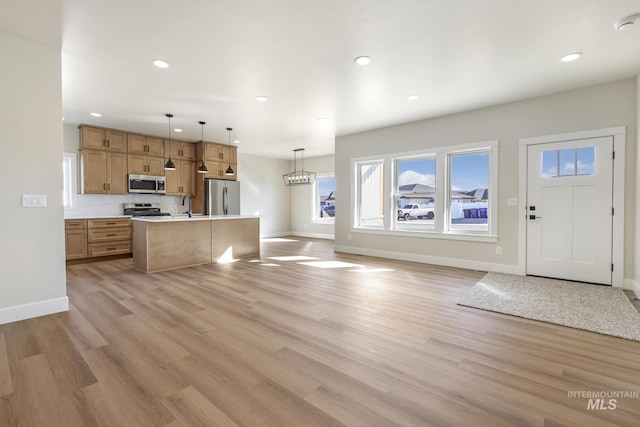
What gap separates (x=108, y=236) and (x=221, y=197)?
101 inches

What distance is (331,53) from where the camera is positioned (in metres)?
3.10

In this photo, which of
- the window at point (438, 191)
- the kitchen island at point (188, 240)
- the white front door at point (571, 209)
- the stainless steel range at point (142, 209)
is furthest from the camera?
the stainless steel range at point (142, 209)

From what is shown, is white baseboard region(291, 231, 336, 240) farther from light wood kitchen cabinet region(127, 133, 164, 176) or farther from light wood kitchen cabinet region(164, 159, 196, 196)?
light wood kitchen cabinet region(127, 133, 164, 176)

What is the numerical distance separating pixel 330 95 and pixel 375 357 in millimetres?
3532

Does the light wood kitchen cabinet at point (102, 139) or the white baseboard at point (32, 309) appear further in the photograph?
the light wood kitchen cabinet at point (102, 139)

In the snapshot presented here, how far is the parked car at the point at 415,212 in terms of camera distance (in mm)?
5656

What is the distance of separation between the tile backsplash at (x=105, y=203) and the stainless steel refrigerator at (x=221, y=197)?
38.6 inches

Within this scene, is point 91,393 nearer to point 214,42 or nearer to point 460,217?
point 214,42

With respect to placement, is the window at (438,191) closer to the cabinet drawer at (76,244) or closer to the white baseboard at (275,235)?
the white baseboard at (275,235)

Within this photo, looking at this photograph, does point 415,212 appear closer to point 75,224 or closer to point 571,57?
point 571,57

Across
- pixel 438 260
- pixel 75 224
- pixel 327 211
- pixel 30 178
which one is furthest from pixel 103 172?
pixel 438 260

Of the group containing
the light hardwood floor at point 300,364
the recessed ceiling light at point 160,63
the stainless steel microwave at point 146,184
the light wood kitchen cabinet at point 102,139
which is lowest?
the light hardwood floor at point 300,364

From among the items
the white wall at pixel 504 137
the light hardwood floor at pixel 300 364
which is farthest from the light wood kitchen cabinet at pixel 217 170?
the light hardwood floor at pixel 300 364

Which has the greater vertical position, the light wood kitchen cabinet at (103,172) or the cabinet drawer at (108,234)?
the light wood kitchen cabinet at (103,172)
